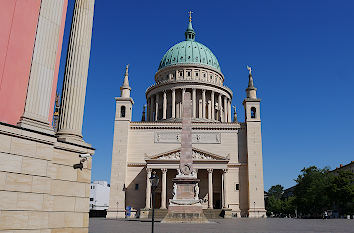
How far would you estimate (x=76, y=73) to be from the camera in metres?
13.1

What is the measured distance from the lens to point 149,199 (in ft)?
167

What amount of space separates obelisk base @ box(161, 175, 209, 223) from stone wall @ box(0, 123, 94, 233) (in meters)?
15.6

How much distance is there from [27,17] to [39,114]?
3575mm

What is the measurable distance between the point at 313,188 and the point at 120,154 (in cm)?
3879

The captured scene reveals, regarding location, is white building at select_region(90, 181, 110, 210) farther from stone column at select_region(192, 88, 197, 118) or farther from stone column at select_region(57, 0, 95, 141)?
stone column at select_region(57, 0, 95, 141)

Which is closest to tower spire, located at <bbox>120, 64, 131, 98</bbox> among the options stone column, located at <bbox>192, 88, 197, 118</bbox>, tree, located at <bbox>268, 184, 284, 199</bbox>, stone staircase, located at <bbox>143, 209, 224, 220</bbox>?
stone column, located at <bbox>192, 88, 197, 118</bbox>

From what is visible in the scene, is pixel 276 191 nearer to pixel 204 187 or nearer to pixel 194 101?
pixel 194 101

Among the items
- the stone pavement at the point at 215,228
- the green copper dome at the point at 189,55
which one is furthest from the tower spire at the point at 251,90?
the stone pavement at the point at 215,228

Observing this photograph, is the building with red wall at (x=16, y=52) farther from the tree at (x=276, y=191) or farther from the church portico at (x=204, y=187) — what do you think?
the tree at (x=276, y=191)

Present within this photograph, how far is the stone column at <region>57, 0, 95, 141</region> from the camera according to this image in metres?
12.6

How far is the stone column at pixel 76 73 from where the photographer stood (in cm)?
1259

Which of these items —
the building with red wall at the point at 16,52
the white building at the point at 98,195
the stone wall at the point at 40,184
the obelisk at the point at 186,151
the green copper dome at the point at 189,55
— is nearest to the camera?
the stone wall at the point at 40,184

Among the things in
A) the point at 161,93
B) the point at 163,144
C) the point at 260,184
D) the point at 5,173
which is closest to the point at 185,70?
the point at 161,93

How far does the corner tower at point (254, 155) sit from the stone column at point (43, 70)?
45.3 meters
